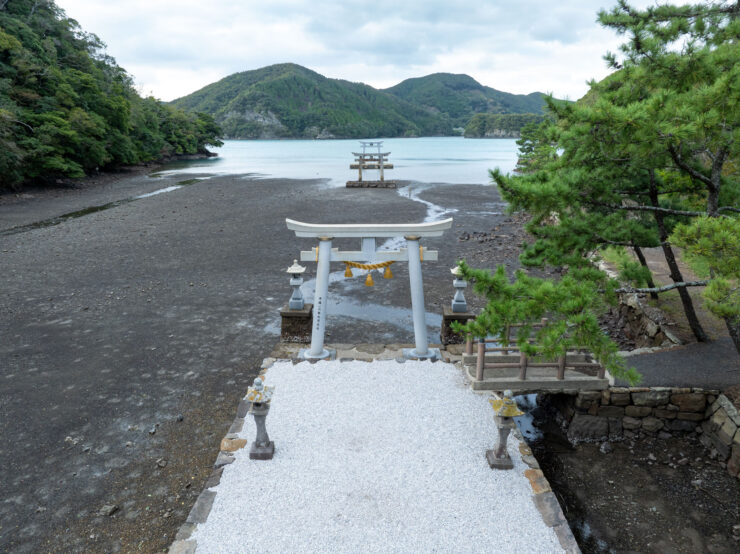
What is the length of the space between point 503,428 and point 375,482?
1672 millimetres

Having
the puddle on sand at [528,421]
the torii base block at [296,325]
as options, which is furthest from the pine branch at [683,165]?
the torii base block at [296,325]

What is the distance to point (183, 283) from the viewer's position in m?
13.8

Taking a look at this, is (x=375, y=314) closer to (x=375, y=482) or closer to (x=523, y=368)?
(x=523, y=368)

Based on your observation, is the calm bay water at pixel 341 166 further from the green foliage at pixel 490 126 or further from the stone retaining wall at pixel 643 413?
the green foliage at pixel 490 126

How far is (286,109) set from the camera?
568 ft

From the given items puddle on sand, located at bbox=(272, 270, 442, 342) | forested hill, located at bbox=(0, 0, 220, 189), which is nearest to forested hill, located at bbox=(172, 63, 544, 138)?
forested hill, located at bbox=(0, 0, 220, 189)

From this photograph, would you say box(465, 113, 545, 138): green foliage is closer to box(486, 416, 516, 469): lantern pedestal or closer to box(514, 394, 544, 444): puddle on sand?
box(514, 394, 544, 444): puddle on sand

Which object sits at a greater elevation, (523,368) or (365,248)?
(365,248)

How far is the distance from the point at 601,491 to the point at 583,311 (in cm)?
351

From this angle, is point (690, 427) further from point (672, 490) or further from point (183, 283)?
point (183, 283)

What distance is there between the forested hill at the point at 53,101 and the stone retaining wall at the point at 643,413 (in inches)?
1352

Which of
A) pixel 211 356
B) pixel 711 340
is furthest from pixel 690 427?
pixel 211 356

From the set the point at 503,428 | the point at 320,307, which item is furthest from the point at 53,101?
the point at 503,428

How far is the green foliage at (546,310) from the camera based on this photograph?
177 inches
